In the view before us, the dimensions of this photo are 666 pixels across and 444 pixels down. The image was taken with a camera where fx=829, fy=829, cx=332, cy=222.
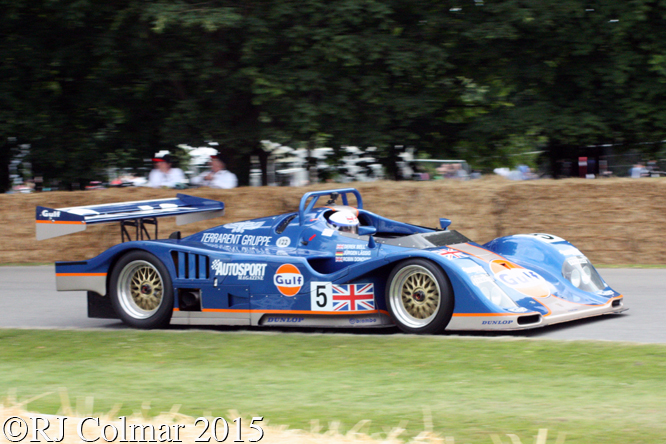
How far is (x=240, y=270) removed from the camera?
737 centimetres

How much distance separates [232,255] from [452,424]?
382 cm

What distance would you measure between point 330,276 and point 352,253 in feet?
1.25

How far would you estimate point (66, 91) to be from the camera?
16.1 m

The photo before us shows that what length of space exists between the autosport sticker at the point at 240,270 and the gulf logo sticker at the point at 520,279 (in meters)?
2.01

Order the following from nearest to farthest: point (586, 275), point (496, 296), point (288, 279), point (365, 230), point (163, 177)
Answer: point (496, 296) < point (288, 279) < point (586, 275) < point (365, 230) < point (163, 177)

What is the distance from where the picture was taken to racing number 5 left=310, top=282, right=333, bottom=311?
701 centimetres

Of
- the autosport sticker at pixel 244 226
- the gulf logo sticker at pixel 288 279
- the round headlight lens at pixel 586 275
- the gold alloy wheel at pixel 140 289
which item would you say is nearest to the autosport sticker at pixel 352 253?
the gulf logo sticker at pixel 288 279

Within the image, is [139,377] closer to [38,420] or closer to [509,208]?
[38,420]

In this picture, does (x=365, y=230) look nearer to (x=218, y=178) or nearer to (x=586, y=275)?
(x=586, y=275)

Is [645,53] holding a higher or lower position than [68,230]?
higher

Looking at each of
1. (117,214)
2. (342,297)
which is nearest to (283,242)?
(342,297)

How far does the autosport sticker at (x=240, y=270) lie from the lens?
23.9 feet

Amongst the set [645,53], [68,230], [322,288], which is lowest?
[322,288]

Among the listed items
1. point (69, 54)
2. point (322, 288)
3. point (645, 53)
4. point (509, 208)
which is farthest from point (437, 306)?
point (69, 54)
